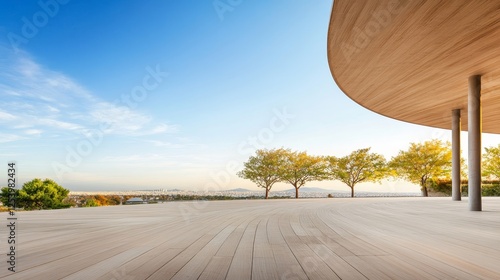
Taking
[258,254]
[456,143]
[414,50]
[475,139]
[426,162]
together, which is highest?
[414,50]

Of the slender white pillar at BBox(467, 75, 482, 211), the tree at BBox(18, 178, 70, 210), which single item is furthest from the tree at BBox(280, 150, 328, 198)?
the slender white pillar at BBox(467, 75, 482, 211)

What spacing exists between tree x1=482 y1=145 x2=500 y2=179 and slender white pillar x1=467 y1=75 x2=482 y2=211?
2413 cm

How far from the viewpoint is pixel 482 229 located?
4.86 meters

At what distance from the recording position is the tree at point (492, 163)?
26.8 meters

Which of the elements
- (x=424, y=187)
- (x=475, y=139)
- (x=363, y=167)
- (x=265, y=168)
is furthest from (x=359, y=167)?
(x=475, y=139)

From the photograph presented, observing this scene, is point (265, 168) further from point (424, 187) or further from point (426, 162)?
point (426, 162)

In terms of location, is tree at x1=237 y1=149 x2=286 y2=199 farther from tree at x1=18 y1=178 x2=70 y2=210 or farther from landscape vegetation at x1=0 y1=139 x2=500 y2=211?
tree at x1=18 y1=178 x2=70 y2=210

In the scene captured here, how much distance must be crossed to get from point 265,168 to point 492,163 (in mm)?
21608

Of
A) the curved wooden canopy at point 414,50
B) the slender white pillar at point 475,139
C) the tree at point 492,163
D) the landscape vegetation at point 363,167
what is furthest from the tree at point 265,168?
the tree at point 492,163

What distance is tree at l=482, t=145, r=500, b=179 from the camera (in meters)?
26.8

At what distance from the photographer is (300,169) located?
87.6 feet

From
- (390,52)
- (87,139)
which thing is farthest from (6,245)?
(390,52)

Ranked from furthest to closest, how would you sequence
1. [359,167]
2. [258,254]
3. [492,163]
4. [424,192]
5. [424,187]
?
[359,167]
[492,163]
[424,187]
[424,192]
[258,254]

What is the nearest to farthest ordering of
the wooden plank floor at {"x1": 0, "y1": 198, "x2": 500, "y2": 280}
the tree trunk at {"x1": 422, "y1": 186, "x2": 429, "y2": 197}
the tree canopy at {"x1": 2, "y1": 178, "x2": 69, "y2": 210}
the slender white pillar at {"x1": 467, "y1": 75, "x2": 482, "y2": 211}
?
the wooden plank floor at {"x1": 0, "y1": 198, "x2": 500, "y2": 280}, the slender white pillar at {"x1": 467, "y1": 75, "x2": 482, "y2": 211}, the tree canopy at {"x1": 2, "y1": 178, "x2": 69, "y2": 210}, the tree trunk at {"x1": 422, "y1": 186, "x2": 429, "y2": 197}
